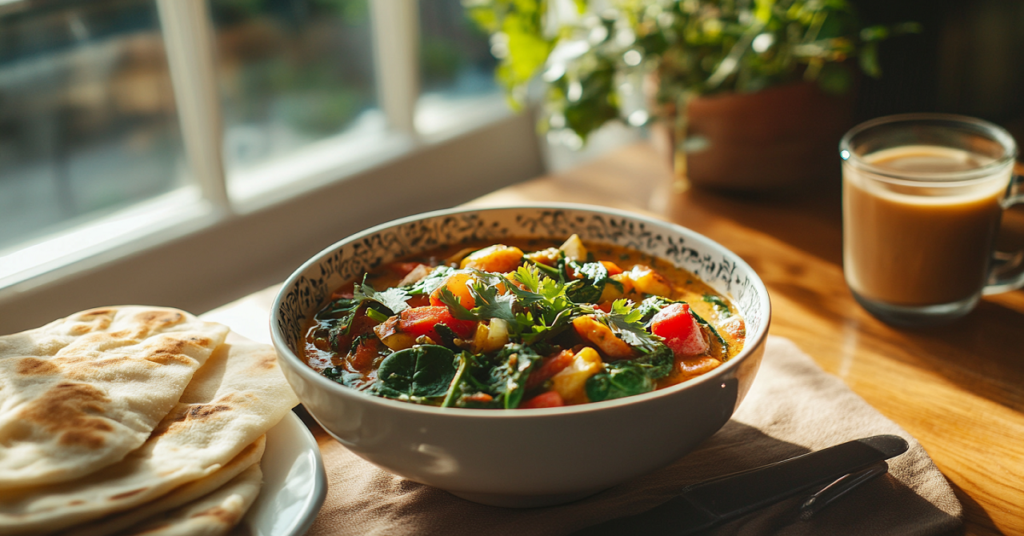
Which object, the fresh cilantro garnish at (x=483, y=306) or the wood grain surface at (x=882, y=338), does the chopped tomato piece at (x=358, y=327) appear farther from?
the wood grain surface at (x=882, y=338)

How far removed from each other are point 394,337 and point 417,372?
11 centimetres

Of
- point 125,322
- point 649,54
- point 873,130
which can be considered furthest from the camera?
point 649,54

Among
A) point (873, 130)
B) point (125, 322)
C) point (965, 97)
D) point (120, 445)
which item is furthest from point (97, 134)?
point (965, 97)

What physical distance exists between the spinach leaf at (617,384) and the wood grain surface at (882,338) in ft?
1.92

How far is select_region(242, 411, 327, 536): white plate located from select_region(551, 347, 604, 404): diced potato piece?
0.36 m

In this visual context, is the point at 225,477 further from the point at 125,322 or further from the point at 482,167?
the point at 482,167

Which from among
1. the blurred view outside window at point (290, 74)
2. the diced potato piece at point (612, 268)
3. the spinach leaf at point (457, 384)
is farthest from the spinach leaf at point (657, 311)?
the blurred view outside window at point (290, 74)

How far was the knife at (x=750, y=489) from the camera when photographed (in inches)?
42.4

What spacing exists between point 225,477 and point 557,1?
337 centimetres

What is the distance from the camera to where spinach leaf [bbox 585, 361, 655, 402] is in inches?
41.5

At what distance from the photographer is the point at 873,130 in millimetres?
1851

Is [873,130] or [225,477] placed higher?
[873,130]

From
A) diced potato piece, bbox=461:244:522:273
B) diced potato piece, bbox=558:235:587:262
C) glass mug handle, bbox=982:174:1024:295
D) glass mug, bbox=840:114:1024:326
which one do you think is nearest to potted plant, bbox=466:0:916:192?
glass mug, bbox=840:114:1024:326

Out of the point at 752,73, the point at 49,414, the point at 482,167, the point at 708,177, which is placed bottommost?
the point at 482,167
